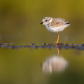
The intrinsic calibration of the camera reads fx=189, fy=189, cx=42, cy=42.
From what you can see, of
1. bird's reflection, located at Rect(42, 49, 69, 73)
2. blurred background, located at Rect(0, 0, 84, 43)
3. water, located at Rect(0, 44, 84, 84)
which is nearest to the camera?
water, located at Rect(0, 44, 84, 84)

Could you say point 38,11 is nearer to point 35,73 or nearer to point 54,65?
point 54,65

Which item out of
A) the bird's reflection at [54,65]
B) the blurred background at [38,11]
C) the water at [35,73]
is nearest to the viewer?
the water at [35,73]

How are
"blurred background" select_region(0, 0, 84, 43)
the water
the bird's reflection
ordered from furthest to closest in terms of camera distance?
"blurred background" select_region(0, 0, 84, 43) < the bird's reflection < the water

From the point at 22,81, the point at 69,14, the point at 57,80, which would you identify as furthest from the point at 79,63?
the point at 69,14

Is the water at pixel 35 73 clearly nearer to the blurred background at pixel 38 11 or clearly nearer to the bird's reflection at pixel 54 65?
the bird's reflection at pixel 54 65

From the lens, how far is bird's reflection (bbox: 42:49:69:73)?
387 cm

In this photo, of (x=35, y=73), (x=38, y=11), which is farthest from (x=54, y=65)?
(x=38, y=11)

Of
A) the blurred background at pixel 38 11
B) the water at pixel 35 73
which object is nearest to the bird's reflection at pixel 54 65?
the water at pixel 35 73

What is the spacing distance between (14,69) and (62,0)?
12777 millimetres

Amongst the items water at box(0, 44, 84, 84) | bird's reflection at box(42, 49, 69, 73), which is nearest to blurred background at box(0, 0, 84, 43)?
bird's reflection at box(42, 49, 69, 73)

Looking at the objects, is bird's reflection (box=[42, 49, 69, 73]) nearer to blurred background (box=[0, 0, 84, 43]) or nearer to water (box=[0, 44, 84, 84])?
water (box=[0, 44, 84, 84])

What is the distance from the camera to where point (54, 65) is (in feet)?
13.6

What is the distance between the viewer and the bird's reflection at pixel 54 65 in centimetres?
387

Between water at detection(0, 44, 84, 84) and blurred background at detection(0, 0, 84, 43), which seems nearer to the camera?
water at detection(0, 44, 84, 84)
